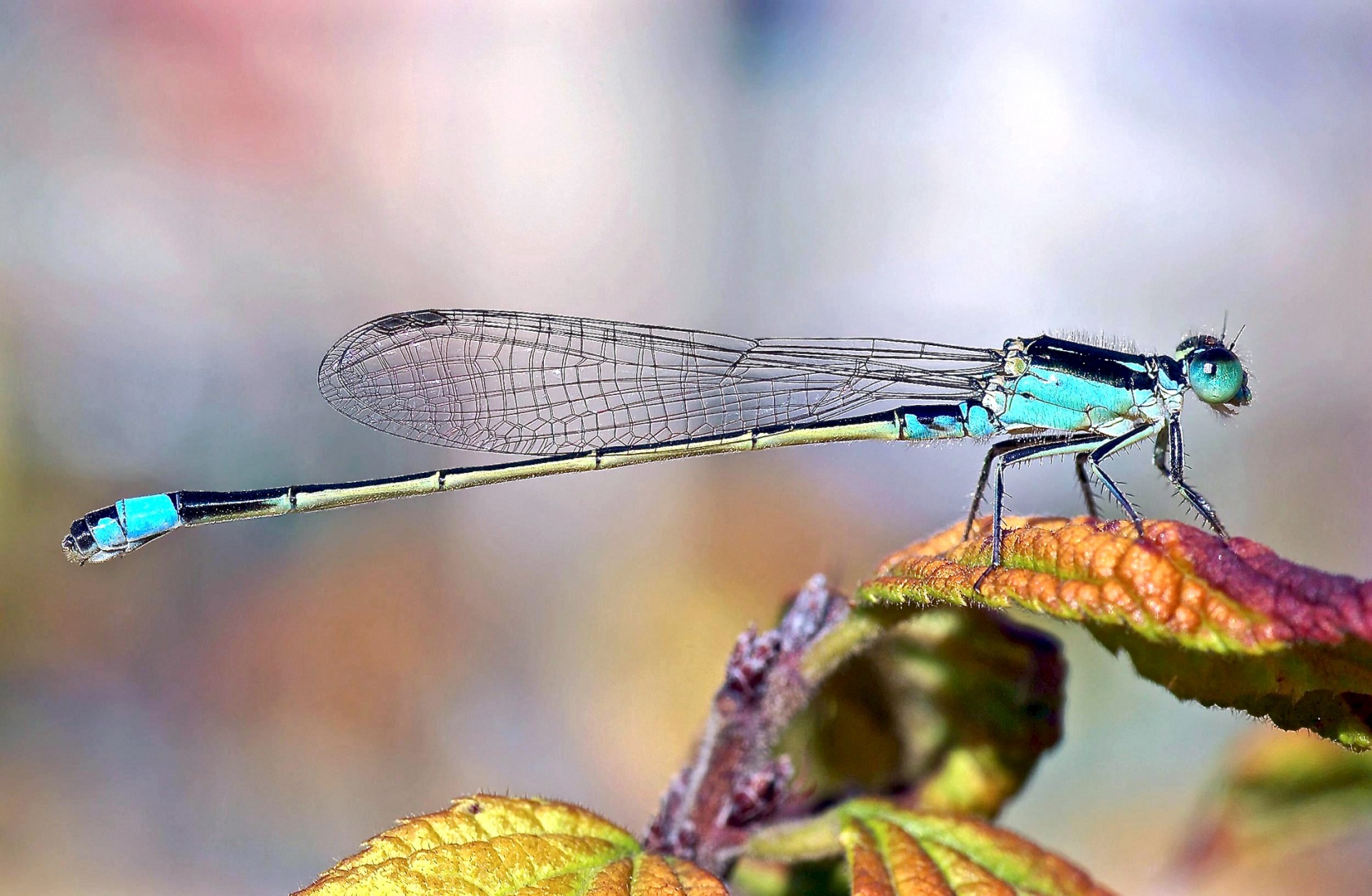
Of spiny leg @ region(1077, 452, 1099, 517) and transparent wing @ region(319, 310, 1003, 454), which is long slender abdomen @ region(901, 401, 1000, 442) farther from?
spiny leg @ region(1077, 452, 1099, 517)

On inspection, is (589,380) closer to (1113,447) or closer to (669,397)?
(669,397)

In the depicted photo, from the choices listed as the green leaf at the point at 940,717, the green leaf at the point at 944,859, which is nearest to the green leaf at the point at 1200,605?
the green leaf at the point at 944,859

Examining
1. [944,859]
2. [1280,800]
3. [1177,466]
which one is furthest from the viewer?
[1177,466]

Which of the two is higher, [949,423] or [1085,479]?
[949,423]

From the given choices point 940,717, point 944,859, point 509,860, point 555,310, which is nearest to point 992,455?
point 940,717

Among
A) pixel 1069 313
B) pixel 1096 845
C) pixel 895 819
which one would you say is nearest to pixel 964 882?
pixel 895 819

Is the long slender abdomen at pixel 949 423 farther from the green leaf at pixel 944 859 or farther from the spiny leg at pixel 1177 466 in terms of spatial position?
the green leaf at pixel 944 859
